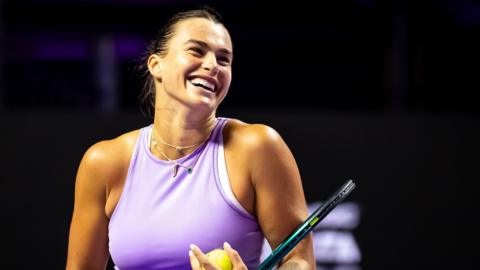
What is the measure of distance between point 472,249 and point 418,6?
47.7 inches

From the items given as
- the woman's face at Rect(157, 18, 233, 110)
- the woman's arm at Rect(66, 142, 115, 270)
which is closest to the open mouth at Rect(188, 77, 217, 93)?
the woman's face at Rect(157, 18, 233, 110)

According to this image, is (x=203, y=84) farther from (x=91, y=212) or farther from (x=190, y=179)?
(x=91, y=212)

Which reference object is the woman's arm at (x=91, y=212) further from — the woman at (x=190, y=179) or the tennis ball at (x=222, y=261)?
the tennis ball at (x=222, y=261)

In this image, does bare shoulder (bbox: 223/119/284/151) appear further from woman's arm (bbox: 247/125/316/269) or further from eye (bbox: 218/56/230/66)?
eye (bbox: 218/56/230/66)

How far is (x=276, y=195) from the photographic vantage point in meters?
1.41

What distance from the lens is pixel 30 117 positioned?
2807 mm

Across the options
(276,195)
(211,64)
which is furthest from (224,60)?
(276,195)

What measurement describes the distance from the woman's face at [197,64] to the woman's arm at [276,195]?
122mm

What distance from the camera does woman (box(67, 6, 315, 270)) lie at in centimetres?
142

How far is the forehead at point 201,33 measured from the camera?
144 centimetres

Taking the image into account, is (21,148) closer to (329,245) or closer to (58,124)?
(58,124)

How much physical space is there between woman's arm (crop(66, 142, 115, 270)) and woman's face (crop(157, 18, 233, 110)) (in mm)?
189

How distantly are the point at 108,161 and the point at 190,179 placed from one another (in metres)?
0.17

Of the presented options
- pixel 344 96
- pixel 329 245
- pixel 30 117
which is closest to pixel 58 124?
pixel 30 117
